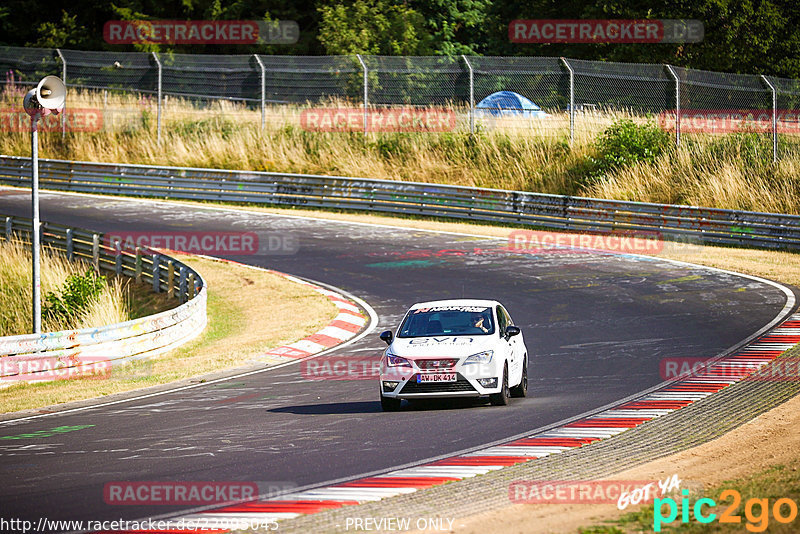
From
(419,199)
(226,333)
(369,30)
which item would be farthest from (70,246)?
(369,30)

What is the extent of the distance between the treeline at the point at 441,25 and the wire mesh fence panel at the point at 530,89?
13.1 metres

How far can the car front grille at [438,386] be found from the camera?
40.7 ft

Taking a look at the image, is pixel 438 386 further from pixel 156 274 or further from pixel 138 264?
pixel 138 264

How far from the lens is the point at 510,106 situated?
4344 centimetres

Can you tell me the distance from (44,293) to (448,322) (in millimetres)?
12665

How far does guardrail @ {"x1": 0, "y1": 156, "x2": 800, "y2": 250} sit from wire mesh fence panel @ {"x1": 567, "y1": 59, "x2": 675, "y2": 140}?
5336mm

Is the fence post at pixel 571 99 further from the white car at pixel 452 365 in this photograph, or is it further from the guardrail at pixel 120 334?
the white car at pixel 452 365

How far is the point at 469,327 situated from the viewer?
13.3 meters

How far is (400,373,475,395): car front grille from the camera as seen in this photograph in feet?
40.7

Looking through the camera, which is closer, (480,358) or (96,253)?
(480,358)

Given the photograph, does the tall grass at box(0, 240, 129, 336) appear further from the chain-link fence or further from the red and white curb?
the chain-link fence

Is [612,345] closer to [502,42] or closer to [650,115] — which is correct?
[650,115]

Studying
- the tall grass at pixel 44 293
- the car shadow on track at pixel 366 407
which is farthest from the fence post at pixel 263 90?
the car shadow on track at pixel 366 407

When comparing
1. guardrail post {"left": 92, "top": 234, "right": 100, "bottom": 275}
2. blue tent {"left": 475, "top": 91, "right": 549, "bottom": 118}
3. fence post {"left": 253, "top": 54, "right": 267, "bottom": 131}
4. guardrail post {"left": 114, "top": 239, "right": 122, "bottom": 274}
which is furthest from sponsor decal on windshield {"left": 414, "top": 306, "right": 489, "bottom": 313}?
fence post {"left": 253, "top": 54, "right": 267, "bottom": 131}
